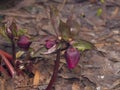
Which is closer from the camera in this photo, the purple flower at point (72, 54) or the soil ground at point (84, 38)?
the purple flower at point (72, 54)

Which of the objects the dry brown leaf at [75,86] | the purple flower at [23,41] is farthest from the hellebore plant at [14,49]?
the dry brown leaf at [75,86]

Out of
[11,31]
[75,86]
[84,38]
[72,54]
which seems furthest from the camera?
[84,38]

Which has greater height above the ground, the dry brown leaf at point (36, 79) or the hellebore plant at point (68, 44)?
the hellebore plant at point (68, 44)

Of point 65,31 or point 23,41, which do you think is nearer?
point 65,31

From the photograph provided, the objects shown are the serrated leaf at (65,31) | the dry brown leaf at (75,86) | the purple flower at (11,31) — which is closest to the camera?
the serrated leaf at (65,31)

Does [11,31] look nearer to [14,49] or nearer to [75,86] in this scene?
[14,49]

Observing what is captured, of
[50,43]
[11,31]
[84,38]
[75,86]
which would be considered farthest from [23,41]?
[84,38]

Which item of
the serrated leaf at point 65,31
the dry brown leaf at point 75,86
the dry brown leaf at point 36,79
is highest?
the serrated leaf at point 65,31

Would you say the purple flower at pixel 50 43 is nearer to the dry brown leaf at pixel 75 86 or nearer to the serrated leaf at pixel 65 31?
the serrated leaf at pixel 65 31

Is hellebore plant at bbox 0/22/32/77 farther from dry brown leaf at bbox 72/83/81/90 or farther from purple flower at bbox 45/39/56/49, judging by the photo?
dry brown leaf at bbox 72/83/81/90

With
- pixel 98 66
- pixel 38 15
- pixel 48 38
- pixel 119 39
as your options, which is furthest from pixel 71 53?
pixel 38 15

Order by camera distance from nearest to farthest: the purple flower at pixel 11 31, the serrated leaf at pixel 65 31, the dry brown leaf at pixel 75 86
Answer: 1. the serrated leaf at pixel 65 31
2. the purple flower at pixel 11 31
3. the dry brown leaf at pixel 75 86

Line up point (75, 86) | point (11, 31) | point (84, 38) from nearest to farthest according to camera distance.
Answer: point (11, 31) < point (75, 86) < point (84, 38)
